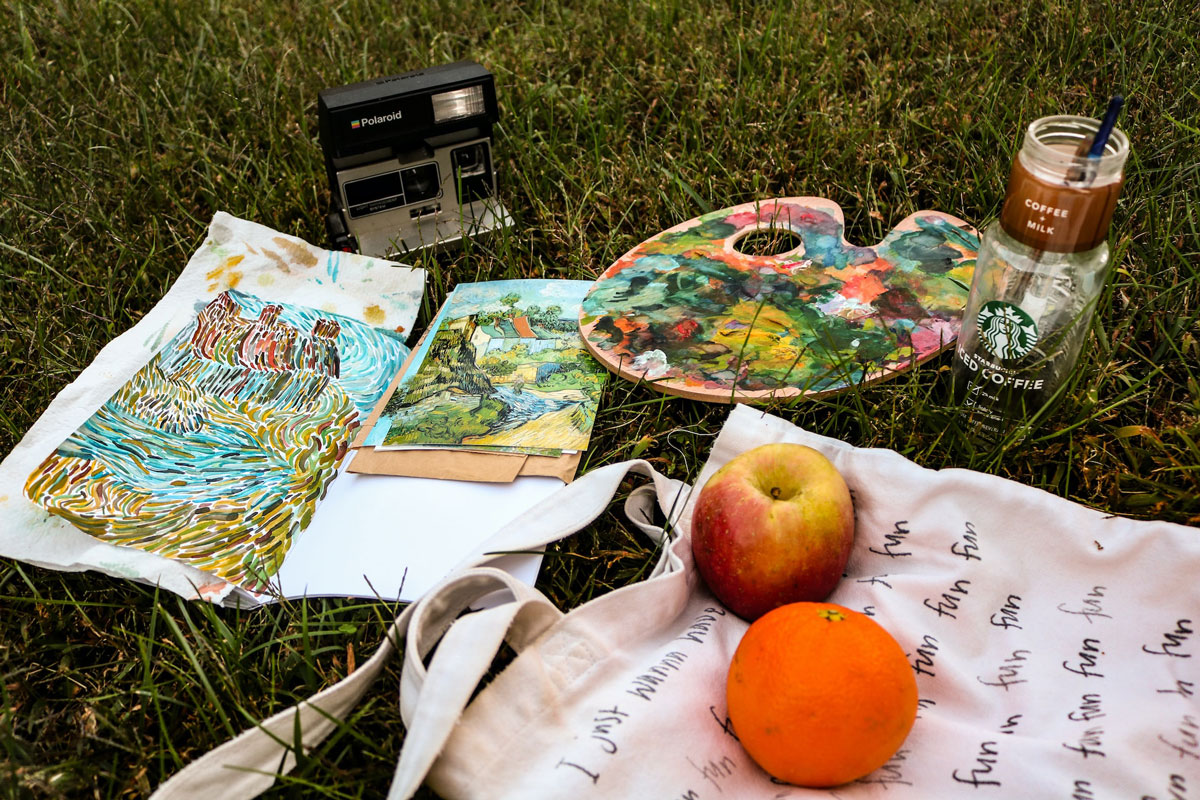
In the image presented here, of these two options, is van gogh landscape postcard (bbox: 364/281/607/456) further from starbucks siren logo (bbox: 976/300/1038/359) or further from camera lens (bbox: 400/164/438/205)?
starbucks siren logo (bbox: 976/300/1038/359)

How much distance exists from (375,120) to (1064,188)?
1.23 metres

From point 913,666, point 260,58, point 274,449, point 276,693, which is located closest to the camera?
point 913,666

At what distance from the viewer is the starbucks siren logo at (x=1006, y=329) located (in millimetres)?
1202

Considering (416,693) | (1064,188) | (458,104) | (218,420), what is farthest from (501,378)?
(1064,188)

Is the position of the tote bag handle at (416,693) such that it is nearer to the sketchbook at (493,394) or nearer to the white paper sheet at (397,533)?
the white paper sheet at (397,533)

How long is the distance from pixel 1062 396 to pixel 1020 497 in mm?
317

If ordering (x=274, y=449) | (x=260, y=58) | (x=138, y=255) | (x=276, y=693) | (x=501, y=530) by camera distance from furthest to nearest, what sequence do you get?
(x=260, y=58) < (x=138, y=255) < (x=274, y=449) < (x=501, y=530) < (x=276, y=693)

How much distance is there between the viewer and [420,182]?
1.86m

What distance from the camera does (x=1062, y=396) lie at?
51.9 inches

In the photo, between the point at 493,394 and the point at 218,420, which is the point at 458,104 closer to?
the point at 493,394

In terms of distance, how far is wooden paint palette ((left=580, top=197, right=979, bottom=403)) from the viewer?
1472 millimetres

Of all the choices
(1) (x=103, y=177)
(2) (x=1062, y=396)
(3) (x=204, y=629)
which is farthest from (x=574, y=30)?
(3) (x=204, y=629)

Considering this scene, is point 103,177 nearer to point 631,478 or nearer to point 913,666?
point 631,478

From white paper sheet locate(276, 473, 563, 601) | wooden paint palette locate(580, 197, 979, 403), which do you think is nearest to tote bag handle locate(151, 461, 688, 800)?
white paper sheet locate(276, 473, 563, 601)
